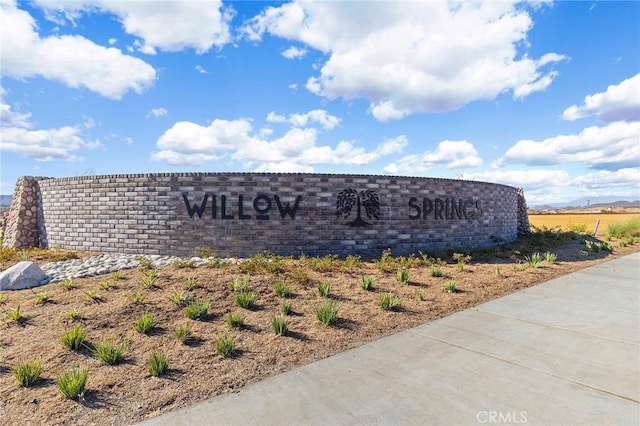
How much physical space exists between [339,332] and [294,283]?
2.38 meters

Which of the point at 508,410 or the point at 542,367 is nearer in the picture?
the point at 508,410

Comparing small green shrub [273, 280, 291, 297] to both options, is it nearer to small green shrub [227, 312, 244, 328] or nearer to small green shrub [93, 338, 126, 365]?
small green shrub [227, 312, 244, 328]

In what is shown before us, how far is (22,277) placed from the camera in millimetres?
7492

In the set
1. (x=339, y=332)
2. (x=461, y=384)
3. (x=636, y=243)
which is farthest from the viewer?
(x=636, y=243)

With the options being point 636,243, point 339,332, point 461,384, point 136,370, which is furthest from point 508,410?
point 636,243

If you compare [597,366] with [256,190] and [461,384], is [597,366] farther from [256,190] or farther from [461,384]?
[256,190]

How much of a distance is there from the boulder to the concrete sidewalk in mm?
6389

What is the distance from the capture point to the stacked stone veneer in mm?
10164

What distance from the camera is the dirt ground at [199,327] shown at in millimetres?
3562

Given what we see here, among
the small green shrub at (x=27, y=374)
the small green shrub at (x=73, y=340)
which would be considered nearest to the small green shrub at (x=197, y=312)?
the small green shrub at (x=73, y=340)

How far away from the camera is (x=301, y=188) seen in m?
10.2

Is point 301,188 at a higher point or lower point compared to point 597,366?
higher

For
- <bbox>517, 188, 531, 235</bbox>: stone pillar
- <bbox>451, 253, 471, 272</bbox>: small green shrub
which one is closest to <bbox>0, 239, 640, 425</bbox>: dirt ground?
<bbox>451, 253, 471, 272</bbox>: small green shrub

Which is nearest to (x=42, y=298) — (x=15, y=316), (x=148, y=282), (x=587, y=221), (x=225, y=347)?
(x=15, y=316)
